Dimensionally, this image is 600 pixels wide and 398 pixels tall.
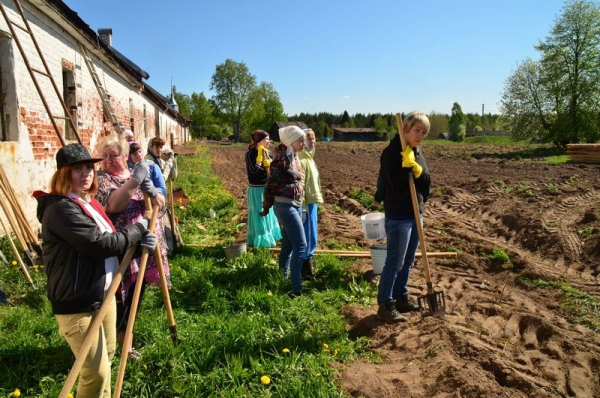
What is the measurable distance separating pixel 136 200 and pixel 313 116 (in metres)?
112

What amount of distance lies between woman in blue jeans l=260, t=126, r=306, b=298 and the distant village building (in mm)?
1670

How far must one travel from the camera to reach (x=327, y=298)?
475cm

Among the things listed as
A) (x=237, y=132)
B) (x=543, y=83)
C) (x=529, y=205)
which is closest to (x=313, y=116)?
(x=237, y=132)

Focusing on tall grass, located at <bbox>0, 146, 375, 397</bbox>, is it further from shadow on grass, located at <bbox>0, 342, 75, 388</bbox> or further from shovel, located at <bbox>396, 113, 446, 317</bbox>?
shovel, located at <bbox>396, 113, 446, 317</bbox>

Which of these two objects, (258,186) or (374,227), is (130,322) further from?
(258,186)

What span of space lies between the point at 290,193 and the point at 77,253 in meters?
2.51

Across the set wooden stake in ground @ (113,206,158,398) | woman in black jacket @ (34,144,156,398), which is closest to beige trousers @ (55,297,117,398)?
woman in black jacket @ (34,144,156,398)

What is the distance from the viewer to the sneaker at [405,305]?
4379mm

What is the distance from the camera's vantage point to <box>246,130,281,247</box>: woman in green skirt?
19.8ft

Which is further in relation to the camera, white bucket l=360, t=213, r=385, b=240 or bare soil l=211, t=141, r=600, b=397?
white bucket l=360, t=213, r=385, b=240

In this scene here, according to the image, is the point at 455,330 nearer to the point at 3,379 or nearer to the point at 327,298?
→ the point at 327,298

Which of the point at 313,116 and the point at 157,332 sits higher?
the point at 313,116

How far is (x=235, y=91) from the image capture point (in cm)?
7125

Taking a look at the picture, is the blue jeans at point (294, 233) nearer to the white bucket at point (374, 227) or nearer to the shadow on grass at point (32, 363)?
the white bucket at point (374, 227)
